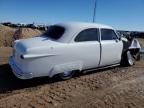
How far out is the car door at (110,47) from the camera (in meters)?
7.24

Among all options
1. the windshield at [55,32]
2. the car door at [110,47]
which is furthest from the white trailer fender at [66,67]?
the car door at [110,47]

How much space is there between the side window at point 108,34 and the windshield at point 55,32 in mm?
1445

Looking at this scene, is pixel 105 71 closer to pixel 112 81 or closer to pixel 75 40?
pixel 112 81

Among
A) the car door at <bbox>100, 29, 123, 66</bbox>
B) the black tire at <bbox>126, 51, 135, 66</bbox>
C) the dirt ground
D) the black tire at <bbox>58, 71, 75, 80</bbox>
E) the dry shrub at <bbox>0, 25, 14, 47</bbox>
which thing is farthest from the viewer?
the dry shrub at <bbox>0, 25, 14, 47</bbox>

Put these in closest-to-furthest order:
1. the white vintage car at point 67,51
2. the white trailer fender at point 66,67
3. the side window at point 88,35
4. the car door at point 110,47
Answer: the white vintage car at point 67,51 → the white trailer fender at point 66,67 → the side window at point 88,35 → the car door at point 110,47

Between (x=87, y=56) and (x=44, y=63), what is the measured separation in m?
1.50

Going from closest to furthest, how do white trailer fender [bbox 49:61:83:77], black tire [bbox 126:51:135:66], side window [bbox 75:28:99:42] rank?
white trailer fender [bbox 49:61:83:77] < side window [bbox 75:28:99:42] < black tire [bbox 126:51:135:66]

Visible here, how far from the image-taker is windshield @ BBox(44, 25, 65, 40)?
21.5 feet

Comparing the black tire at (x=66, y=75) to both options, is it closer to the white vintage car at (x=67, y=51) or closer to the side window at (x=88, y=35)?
the white vintage car at (x=67, y=51)

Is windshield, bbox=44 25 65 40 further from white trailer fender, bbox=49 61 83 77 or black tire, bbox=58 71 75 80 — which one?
black tire, bbox=58 71 75 80

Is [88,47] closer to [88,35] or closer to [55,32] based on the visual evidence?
[88,35]

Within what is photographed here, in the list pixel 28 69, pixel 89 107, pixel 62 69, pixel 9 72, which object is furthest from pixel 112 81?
pixel 9 72

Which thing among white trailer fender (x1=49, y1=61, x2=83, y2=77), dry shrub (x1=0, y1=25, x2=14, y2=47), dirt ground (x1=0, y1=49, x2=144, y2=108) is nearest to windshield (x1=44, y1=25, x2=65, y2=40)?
white trailer fender (x1=49, y1=61, x2=83, y2=77)

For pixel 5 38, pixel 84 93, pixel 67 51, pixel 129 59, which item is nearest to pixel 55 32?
pixel 67 51
